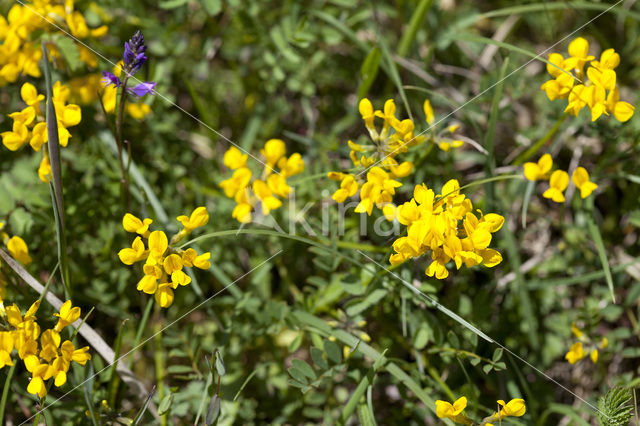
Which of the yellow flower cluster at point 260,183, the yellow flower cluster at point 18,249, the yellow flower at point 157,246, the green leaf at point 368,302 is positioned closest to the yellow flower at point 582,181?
the green leaf at point 368,302

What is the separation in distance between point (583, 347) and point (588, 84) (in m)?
1.19

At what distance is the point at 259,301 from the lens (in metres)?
2.35

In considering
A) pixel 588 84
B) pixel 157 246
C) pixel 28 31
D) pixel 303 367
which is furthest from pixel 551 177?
pixel 28 31

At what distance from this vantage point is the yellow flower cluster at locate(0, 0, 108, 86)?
2246mm

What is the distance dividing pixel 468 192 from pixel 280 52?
47.6 inches

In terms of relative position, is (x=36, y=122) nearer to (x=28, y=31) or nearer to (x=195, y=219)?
(x=28, y=31)

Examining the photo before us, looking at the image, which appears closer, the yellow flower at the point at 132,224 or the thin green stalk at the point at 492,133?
the yellow flower at the point at 132,224

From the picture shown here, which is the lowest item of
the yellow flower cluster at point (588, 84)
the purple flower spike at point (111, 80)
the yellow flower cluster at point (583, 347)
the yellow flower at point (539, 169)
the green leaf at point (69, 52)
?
the yellow flower cluster at point (583, 347)

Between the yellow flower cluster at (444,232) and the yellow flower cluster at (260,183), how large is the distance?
633 mm

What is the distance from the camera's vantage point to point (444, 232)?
1.70 metres

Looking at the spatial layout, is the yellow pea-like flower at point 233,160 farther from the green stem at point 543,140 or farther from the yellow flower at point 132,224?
the green stem at point 543,140

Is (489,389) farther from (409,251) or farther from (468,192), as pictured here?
(409,251)

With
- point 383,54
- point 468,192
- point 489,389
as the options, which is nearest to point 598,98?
point 468,192

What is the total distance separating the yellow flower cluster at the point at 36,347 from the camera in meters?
1.74
